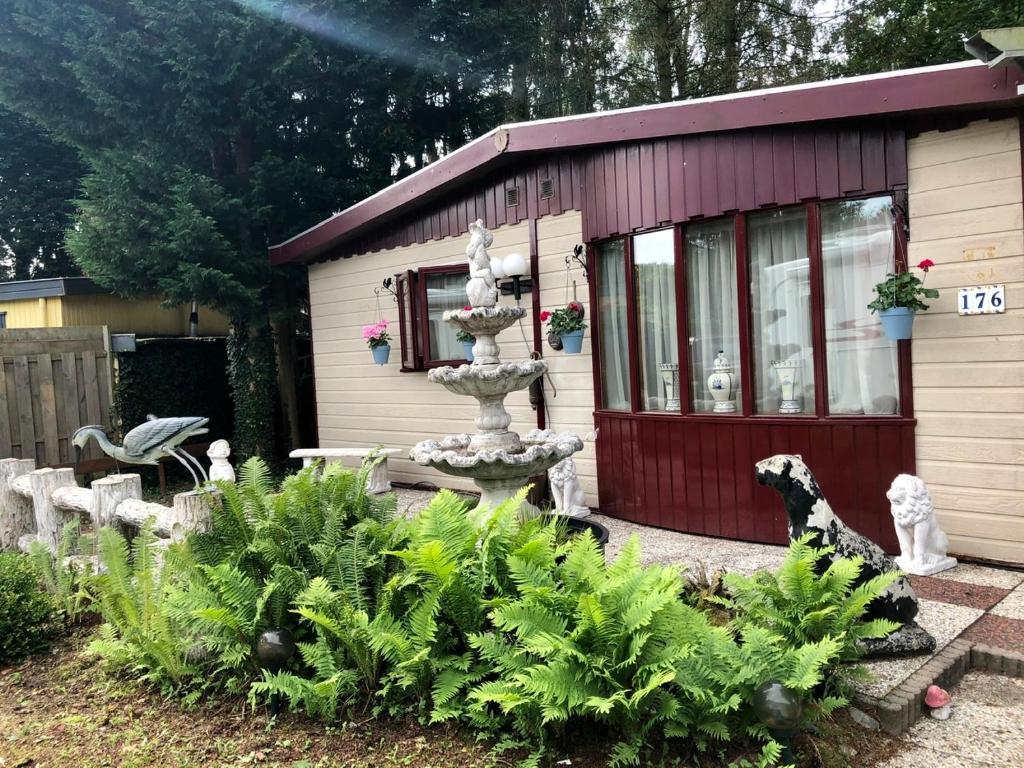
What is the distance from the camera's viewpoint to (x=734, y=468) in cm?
508

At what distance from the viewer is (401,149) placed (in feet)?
34.5

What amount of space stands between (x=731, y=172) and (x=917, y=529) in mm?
2492

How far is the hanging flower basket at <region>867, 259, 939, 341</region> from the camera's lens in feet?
13.8

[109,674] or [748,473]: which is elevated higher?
[748,473]

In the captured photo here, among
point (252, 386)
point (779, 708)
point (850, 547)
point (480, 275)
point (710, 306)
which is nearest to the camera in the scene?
point (779, 708)

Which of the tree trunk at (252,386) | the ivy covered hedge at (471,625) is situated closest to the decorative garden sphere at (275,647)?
the ivy covered hedge at (471,625)

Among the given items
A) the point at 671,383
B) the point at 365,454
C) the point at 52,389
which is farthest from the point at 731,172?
the point at 52,389

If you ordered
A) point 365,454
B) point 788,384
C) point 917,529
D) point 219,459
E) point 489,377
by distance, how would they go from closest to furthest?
point 917,529 < point 489,377 < point 788,384 < point 219,459 < point 365,454

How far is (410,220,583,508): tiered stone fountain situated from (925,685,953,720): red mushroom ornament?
2231mm

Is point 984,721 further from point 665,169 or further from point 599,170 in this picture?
point 599,170

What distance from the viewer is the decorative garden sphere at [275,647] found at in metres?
2.91

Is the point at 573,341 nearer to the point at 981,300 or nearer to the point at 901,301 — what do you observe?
the point at 901,301

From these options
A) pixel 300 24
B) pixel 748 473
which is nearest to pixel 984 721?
pixel 748 473

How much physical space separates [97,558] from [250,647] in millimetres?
1920
